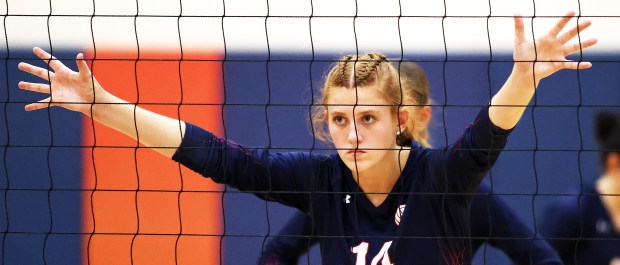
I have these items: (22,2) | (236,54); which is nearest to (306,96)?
(236,54)

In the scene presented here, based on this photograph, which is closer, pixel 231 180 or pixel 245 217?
pixel 231 180

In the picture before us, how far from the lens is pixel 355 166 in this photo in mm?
2219

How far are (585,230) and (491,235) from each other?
29.3 inches

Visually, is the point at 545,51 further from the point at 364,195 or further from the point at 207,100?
the point at 207,100

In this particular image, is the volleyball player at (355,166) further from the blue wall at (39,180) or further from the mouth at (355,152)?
the blue wall at (39,180)

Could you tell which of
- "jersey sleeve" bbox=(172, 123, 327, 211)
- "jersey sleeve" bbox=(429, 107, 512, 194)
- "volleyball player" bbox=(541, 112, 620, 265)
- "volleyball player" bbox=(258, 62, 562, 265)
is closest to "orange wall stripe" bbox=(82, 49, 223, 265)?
"volleyball player" bbox=(258, 62, 562, 265)

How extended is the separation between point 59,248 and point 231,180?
2021 mm

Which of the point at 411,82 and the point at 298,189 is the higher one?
the point at 411,82

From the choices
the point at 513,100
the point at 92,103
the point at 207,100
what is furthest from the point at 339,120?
the point at 207,100

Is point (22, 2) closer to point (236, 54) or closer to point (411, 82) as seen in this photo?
point (236, 54)

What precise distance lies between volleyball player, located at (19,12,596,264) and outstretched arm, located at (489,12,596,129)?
0.10 m

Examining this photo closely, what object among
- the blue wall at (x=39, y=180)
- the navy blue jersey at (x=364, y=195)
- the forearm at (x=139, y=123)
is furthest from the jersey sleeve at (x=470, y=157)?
the blue wall at (x=39, y=180)

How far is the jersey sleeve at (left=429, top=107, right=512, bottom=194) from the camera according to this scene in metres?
2.04

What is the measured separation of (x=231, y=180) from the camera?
2316mm
